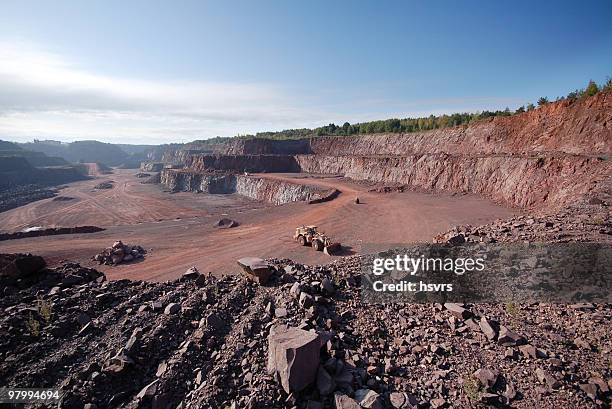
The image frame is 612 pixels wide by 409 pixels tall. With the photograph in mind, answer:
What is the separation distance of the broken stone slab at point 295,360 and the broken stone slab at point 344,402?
0.48 metres

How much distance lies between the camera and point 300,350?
4832 mm

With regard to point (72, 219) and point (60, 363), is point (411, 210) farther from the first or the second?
point (72, 219)

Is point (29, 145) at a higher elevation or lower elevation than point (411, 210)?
higher

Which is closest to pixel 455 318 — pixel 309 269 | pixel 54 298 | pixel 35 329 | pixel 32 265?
pixel 309 269

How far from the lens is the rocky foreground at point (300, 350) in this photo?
15.5 feet

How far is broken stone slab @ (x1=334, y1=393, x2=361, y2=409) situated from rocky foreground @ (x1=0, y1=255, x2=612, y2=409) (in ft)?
0.05

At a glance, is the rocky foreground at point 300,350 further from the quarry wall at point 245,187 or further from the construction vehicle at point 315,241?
the quarry wall at point 245,187

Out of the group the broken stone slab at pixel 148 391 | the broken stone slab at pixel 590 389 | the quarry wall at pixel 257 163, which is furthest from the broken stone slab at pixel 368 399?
the quarry wall at pixel 257 163

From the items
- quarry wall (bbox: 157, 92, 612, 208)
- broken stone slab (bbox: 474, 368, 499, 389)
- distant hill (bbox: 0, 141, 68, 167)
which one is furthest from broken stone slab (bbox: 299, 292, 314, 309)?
distant hill (bbox: 0, 141, 68, 167)

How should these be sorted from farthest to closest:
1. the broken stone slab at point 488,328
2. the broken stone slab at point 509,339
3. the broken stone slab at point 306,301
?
the broken stone slab at point 306,301 < the broken stone slab at point 488,328 < the broken stone slab at point 509,339

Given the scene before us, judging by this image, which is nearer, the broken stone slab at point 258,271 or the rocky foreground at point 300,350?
the rocky foreground at point 300,350

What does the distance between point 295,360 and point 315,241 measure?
10532 mm

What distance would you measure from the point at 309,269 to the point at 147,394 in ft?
15.8

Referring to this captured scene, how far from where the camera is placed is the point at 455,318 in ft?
20.7
